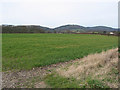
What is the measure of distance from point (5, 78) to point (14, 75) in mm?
539

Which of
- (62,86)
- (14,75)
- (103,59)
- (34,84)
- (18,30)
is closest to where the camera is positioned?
(62,86)

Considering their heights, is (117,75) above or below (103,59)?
below

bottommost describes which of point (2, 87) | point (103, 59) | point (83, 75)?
point (2, 87)

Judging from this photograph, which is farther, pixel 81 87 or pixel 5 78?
pixel 5 78

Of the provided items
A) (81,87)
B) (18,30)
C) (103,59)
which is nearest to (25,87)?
(81,87)

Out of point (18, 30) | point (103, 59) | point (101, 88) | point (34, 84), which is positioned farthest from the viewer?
point (18, 30)

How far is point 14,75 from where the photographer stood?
21.2ft

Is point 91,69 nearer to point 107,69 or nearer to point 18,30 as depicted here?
point 107,69

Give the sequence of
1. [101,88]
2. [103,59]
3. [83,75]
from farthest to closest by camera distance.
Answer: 1. [103,59]
2. [83,75]
3. [101,88]

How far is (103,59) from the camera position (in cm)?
763

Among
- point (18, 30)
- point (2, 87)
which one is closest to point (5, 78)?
point (2, 87)

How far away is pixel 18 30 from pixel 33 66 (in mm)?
86666

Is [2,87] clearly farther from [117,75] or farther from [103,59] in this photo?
[103,59]

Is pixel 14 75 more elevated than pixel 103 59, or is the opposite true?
pixel 103 59
